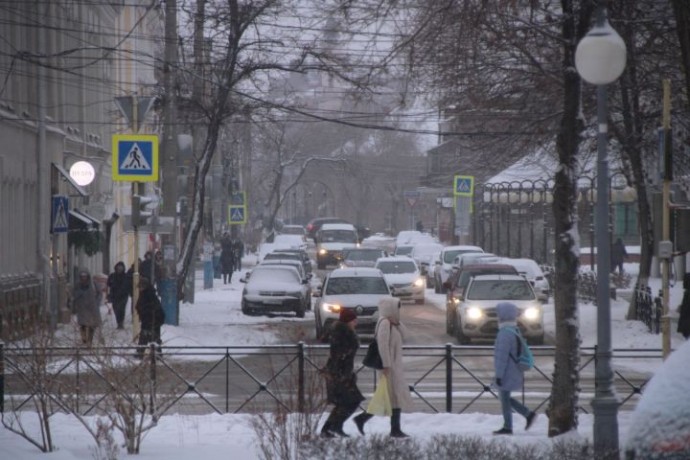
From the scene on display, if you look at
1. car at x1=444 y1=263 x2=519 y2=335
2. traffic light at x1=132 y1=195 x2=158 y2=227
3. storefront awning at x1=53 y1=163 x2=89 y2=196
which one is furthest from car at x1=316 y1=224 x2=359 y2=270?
traffic light at x1=132 y1=195 x2=158 y2=227

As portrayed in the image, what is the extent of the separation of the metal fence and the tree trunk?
869mm

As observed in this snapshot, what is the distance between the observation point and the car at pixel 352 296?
90.8ft

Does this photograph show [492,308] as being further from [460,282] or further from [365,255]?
Answer: [365,255]

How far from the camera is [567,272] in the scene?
1272cm

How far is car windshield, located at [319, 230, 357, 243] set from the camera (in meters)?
69.4

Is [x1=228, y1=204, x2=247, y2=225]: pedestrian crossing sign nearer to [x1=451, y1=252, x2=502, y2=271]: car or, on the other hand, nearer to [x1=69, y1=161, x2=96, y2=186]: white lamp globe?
[x1=451, y1=252, x2=502, y2=271]: car

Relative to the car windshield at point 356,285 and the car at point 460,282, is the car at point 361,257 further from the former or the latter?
the car windshield at point 356,285

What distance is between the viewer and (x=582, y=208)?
43031 mm

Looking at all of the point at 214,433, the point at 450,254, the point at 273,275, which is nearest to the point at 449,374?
the point at 214,433

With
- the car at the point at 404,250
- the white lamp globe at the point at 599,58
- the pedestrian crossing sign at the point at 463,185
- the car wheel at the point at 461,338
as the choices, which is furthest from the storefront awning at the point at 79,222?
the car at the point at 404,250

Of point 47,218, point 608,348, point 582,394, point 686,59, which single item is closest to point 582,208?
point 47,218

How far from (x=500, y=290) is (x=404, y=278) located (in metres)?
12.3

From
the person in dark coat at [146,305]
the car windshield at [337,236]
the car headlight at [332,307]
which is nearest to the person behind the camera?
the person in dark coat at [146,305]

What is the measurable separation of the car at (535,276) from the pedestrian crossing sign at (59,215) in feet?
46.7
